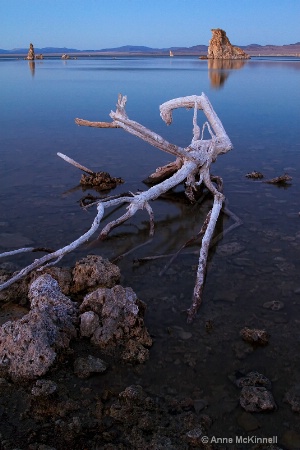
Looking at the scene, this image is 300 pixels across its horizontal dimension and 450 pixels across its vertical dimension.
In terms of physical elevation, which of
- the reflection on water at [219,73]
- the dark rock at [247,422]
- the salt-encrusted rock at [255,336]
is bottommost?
the dark rock at [247,422]

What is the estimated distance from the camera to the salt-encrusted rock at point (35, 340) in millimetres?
4117

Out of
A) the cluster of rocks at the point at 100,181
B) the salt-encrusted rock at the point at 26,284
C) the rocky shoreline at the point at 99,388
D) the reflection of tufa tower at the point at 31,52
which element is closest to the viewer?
the rocky shoreline at the point at 99,388

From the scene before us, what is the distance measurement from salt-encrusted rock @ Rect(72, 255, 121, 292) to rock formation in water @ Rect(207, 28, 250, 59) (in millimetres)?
138384

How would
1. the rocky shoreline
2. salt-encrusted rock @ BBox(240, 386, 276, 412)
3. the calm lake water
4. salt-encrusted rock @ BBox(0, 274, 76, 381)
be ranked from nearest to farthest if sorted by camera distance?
the rocky shoreline, salt-encrusted rock @ BBox(240, 386, 276, 412), salt-encrusted rock @ BBox(0, 274, 76, 381), the calm lake water

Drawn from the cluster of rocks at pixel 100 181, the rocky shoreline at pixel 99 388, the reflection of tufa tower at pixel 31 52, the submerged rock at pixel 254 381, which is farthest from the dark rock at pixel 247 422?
the reflection of tufa tower at pixel 31 52

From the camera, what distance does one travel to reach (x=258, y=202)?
944 centimetres

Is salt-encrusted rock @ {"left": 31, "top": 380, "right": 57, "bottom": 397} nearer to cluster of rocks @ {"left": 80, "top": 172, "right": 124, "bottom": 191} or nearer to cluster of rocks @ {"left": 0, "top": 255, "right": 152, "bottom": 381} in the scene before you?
cluster of rocks @ {"left": 0, "top": 255, "right": 152, "bottom": 381}

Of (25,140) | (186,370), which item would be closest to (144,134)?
(186,370)

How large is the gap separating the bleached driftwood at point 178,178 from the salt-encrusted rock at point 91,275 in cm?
48

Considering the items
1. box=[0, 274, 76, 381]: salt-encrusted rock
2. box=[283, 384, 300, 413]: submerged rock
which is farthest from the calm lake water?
box=[0, 274, 76, 381]: salt-encrusted rock

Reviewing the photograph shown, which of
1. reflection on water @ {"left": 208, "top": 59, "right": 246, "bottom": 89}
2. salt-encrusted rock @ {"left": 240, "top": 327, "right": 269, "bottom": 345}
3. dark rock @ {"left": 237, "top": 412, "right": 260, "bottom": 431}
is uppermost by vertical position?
reflection on water @ {"left": 208, "top": 59, "right": 246, "bottom": 89}

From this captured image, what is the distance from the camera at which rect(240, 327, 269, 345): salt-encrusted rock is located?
471 centimetres

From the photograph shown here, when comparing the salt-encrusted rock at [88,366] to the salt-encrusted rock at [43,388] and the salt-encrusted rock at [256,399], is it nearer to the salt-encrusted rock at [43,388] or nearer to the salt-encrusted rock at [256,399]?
the salt-encrusted rock at [43,388]

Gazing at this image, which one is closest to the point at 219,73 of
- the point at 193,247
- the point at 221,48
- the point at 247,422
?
the point at 193,247
